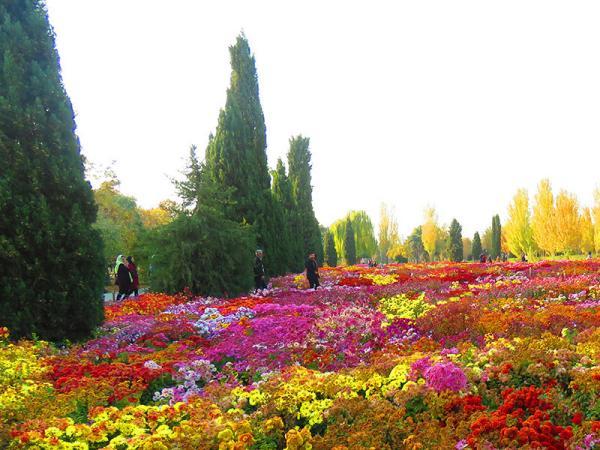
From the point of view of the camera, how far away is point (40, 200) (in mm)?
8492

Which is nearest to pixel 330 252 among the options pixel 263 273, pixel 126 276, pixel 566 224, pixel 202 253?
pixel 566 224

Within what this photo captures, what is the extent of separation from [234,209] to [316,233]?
13.3 meters

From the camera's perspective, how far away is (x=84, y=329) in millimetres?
8891

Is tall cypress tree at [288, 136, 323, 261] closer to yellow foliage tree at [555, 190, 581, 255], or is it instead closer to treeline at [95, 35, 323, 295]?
treeline at [95, 35, 323, 295]

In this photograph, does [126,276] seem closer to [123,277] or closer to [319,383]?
[123,277]

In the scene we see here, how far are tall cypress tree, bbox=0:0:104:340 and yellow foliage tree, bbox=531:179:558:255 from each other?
37.7m

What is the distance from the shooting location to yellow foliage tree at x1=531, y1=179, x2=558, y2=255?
3900cm

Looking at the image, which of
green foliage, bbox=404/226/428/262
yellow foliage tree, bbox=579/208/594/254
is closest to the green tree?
yellow foliage tree, bbox=579/208/594/254

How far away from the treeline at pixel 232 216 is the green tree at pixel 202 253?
0.09 feet

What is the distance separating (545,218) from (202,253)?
3375 cm

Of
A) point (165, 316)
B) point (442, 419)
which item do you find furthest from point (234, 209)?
point (442, 419)

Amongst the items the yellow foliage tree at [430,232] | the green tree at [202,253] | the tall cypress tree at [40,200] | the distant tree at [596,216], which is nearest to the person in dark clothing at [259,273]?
the green tree at [202,253]

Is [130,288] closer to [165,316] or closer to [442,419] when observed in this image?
[165,316]

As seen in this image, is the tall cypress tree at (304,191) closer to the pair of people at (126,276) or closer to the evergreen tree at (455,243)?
the pair of people at (126,276)
